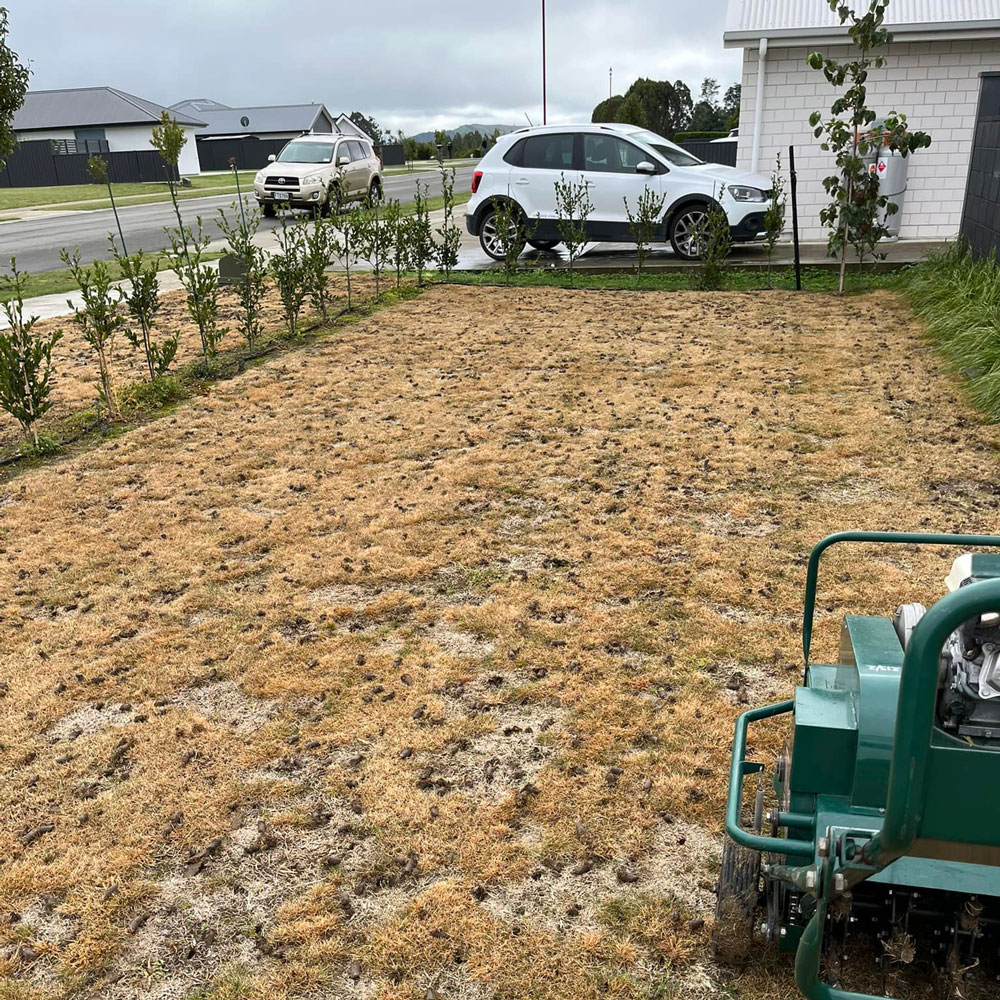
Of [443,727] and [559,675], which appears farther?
[559,675]

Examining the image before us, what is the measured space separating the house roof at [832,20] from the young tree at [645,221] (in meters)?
3.04

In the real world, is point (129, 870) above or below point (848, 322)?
below

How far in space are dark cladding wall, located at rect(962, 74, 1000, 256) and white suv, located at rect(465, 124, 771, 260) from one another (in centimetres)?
250

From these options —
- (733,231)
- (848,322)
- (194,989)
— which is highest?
(733,231)

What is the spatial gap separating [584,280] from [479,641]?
9201 mm

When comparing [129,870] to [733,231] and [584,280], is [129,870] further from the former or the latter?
[733,231]

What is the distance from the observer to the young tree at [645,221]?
37.9 ft

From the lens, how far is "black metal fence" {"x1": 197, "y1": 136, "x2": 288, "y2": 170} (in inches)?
2210

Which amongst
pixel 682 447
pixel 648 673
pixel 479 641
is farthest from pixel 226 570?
pixel 682 447

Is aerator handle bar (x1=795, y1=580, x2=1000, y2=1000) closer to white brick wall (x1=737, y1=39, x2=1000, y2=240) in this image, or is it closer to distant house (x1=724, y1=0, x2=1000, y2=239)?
distant house (x1=724, y1=0, x2=1000, y2=239)

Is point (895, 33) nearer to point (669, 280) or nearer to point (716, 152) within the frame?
point (669, 280)

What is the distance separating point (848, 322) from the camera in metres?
9.40

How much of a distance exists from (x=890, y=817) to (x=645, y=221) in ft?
35.7

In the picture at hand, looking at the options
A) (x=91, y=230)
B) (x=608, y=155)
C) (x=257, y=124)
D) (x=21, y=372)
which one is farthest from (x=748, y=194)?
(x=257, y=124)
